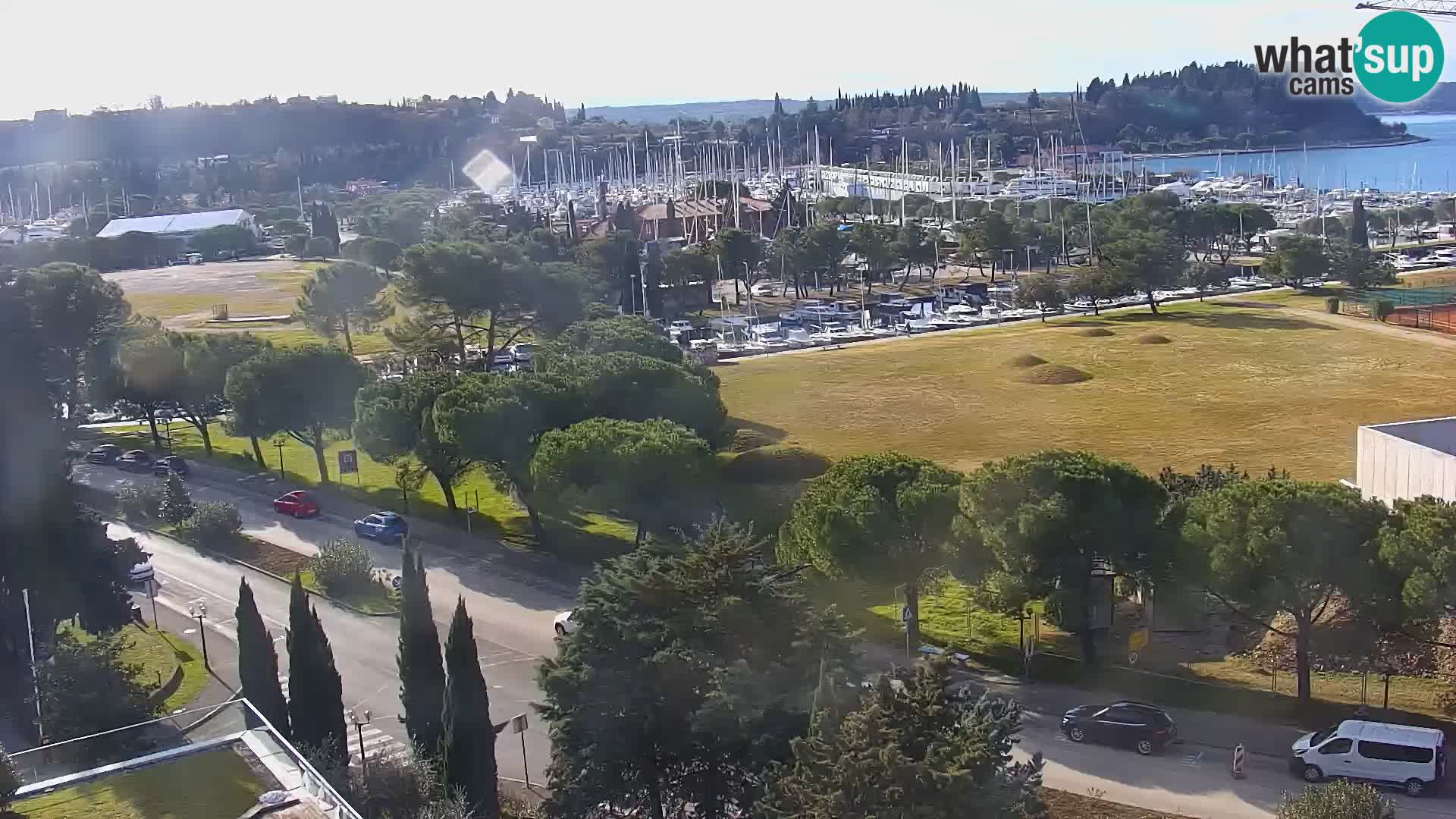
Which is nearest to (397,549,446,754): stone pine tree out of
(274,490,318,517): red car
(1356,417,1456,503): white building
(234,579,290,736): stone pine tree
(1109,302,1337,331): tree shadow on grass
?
(234,579,290,736): stone pine tree

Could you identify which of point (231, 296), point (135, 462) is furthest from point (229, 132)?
point (135, 462)

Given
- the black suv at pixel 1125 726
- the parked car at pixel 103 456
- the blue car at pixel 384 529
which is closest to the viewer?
the black suv at pixel 1125 726

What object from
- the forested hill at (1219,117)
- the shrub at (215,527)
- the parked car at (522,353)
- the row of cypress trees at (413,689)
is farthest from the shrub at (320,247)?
the forested hill at (1219,117)

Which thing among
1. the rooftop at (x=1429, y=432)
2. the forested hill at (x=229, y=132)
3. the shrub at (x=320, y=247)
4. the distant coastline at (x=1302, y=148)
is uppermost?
the forested hill at (x=229, y=132)

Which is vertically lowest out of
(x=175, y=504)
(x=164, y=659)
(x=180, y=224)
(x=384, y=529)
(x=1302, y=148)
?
(x=164, y=659)

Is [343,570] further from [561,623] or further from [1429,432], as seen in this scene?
[1429,432]

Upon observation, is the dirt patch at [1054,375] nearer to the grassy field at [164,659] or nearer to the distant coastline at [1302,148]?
the grassy field at [164,659]
